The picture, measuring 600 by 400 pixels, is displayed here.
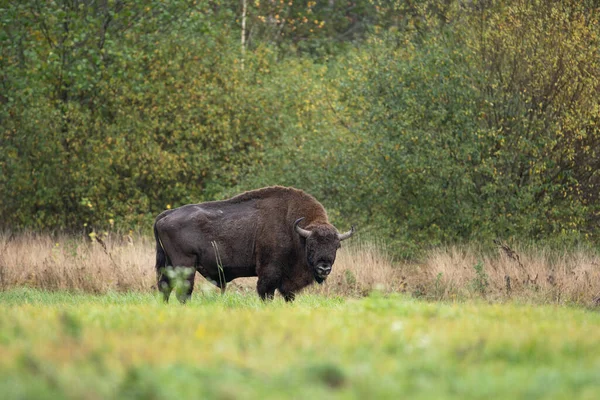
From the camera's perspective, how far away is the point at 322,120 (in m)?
28.4

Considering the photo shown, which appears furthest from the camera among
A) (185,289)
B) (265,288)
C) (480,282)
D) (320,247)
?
(480,282)

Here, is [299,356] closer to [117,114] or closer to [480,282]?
[480,282]

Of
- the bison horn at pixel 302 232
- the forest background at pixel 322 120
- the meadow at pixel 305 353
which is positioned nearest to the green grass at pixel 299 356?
the meadow at pixel 305 353

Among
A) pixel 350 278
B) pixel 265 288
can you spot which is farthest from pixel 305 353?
pixel 350 278

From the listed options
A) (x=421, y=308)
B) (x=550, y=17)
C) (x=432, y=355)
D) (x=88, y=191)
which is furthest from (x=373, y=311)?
(x=88, y=191)

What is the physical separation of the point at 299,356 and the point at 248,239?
8.08 metres

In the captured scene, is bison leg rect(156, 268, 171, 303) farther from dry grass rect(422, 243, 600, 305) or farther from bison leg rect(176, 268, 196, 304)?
dry grass rect(422, 243, 600, 305)

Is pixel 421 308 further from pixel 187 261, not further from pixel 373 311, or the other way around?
pixel 187 261

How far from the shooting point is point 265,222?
46.7ft

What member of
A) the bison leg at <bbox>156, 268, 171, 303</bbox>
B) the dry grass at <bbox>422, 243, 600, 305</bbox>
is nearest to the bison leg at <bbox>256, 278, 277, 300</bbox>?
the bison leg at <bbox>156, 268, 171, 303</bbox>

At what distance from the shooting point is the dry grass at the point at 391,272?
1578cm

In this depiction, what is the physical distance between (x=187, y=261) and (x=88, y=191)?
45.8 feet

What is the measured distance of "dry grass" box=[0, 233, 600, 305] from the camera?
51.8ft

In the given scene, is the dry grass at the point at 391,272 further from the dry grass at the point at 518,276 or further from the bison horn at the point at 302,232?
the bison horn at the point at 302,232
